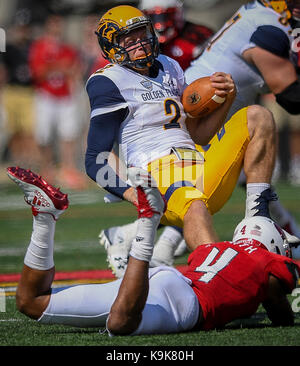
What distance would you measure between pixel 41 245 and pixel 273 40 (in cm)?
262

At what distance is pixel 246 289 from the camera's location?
3.88 m

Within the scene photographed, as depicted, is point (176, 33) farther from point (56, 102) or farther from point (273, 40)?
point (56, 102)

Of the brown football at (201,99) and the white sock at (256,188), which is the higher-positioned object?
the brown football at (201,99)

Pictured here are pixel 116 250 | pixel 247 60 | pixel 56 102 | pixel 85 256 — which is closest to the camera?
pixel 116 250

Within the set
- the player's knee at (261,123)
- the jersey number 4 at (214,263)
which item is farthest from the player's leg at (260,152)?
the jersey number 4 at (214,263)

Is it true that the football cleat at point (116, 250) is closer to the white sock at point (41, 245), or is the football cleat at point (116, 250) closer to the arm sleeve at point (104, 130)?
the arm sleeve at point (104, 130)

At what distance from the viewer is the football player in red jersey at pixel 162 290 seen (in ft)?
12.6

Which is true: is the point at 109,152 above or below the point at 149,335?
above

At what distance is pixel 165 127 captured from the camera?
5.20 metres

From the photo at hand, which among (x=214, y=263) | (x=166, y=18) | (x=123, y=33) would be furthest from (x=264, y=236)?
(x=166, y=18)

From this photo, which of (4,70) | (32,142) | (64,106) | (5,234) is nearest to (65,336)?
(5,234)

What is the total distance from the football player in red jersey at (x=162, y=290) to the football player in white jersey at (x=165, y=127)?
98 cm

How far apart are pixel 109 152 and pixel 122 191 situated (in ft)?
1.00
